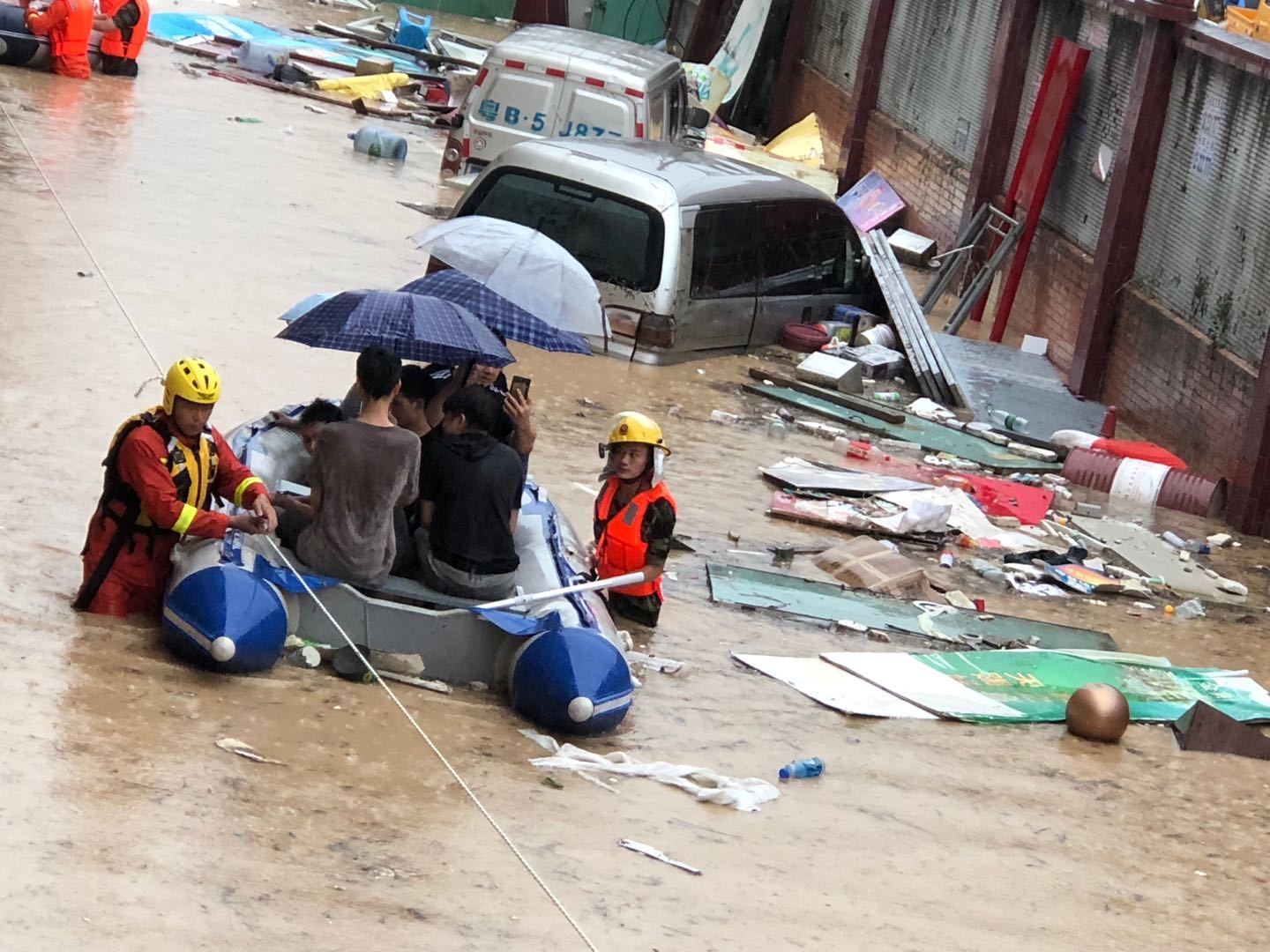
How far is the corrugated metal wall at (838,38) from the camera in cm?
2760

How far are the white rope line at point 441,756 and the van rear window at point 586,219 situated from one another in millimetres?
6187

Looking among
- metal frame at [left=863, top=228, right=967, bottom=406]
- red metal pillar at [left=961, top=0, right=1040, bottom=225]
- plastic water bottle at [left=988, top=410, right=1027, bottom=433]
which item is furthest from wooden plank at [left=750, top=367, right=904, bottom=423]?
red metal pillar at [left=961, top=0, right=1040, bottom=225]

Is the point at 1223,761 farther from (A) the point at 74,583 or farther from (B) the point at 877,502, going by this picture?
(A) the point at 74,583

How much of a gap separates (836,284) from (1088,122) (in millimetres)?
3614

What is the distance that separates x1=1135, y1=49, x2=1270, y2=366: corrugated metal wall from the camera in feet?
47.6

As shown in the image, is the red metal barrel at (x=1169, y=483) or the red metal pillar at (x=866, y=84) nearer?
the red metal barrel at (x=1169, y=483)

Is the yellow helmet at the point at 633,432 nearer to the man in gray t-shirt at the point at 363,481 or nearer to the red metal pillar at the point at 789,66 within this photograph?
the man in gray t-shirt at the point at 363,481

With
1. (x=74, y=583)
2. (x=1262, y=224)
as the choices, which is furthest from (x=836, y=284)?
(x=74, y=583)

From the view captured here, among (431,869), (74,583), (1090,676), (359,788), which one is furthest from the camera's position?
(1090,676)

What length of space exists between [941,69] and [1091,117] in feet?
18.2

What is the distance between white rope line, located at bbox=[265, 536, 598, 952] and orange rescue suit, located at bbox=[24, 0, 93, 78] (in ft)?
51.2

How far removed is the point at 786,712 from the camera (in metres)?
8.54

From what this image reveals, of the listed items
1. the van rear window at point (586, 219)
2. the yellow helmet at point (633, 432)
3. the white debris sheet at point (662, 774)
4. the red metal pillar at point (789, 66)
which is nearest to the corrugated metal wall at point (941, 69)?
the red metal pillar at point (789, 66)

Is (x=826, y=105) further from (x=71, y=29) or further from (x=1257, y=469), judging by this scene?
(x=1257, y=469)
